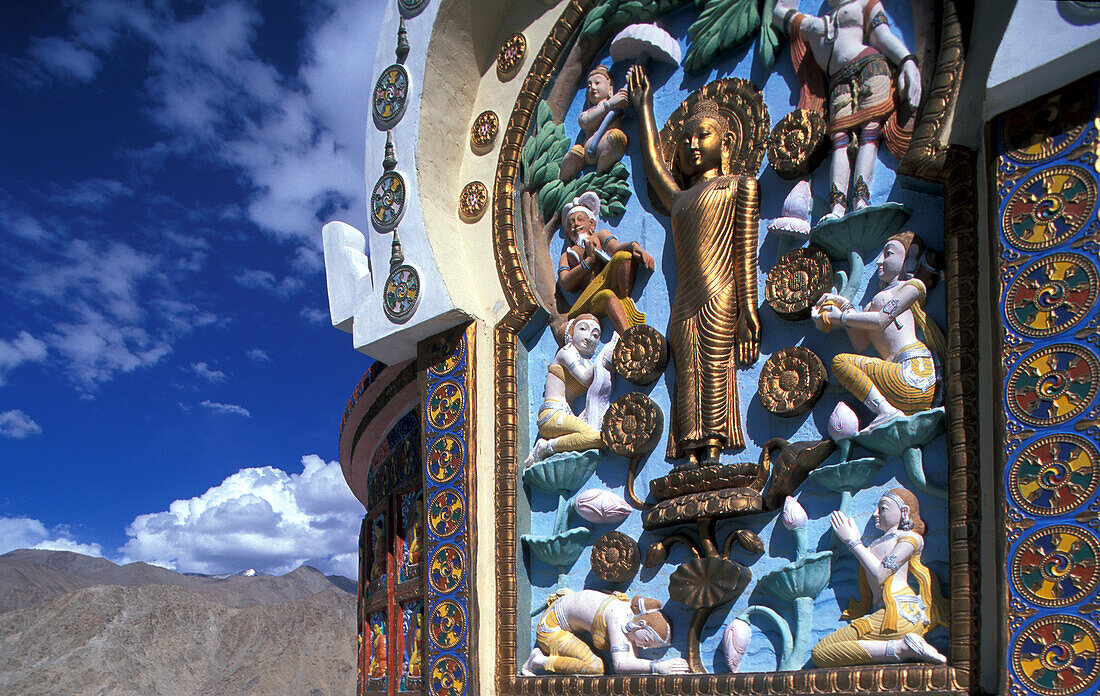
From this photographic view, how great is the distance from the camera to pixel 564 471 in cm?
664

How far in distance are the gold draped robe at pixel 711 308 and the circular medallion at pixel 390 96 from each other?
2.51 metres

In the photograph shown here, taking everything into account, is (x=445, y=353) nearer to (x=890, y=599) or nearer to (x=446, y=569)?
(x=446, y=569)

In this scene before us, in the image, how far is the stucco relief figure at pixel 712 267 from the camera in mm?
6043

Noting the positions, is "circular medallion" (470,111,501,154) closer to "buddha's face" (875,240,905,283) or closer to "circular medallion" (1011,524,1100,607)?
"buddha's face" (875,240,905,283)

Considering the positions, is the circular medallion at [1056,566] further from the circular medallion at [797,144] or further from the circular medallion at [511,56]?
the circular medallion at [511,56]

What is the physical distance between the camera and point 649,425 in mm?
6340

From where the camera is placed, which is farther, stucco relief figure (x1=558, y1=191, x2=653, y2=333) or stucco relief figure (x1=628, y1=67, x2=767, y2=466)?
stucco relief figure (x1=558, y1=191, x2=653, y2=333)

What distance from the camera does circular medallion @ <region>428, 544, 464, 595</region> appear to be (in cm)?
679

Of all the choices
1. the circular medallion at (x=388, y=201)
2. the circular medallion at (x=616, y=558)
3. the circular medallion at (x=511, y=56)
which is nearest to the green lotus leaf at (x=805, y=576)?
the circular medallion at (x=616, y=558)

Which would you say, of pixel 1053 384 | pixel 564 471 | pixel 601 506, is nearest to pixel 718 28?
pixel 564 471

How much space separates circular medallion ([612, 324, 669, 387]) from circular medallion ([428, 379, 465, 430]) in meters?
1.12

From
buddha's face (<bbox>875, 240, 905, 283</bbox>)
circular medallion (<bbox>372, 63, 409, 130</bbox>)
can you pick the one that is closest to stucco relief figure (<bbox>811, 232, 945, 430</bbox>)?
buddha's face (<bbox>875, 240, 905, 283</bbox>)

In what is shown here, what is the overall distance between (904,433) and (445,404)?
3090 mm

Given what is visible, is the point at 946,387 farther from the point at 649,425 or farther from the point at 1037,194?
the point at 649,425
